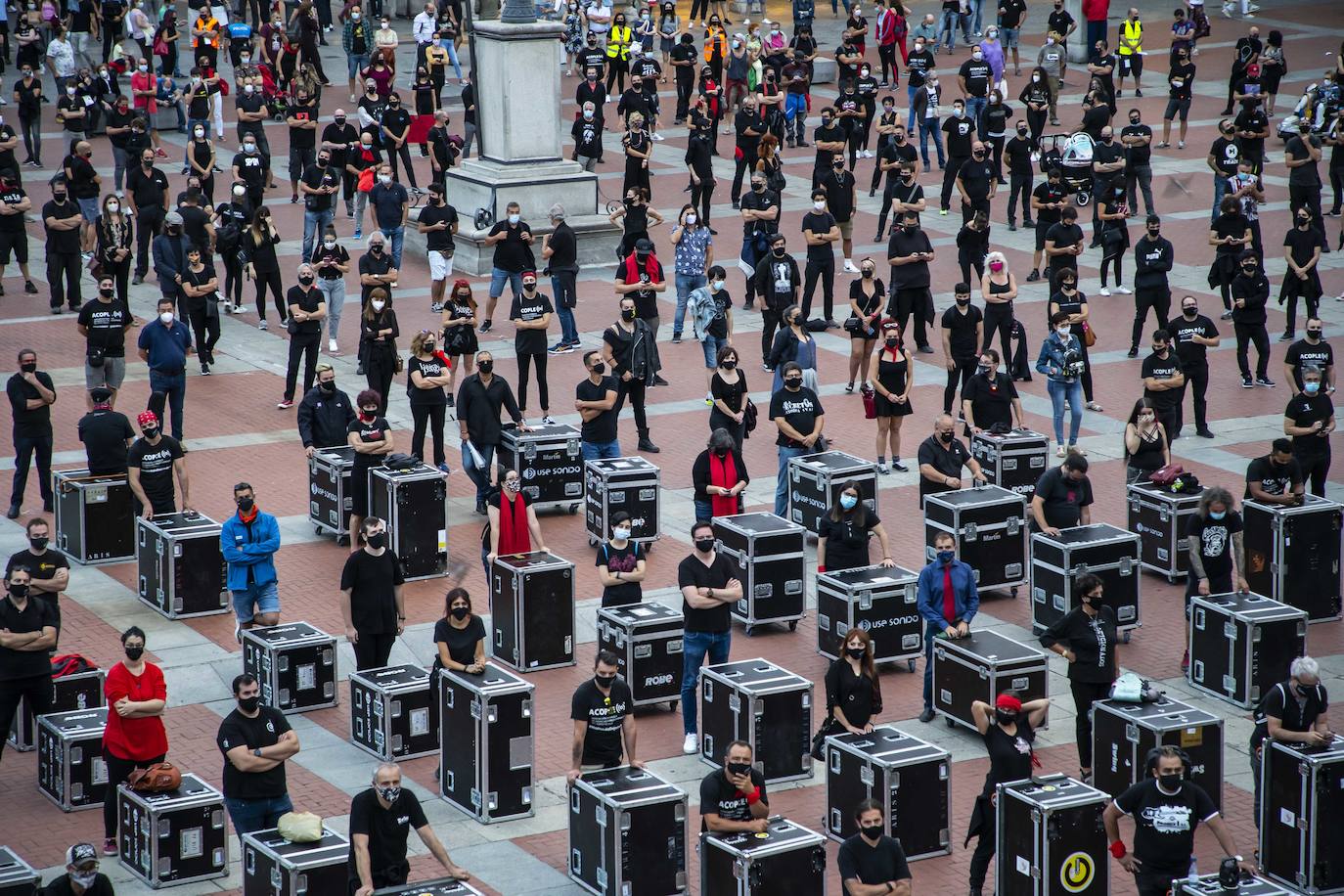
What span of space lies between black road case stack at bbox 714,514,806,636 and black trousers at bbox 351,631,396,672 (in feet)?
10.9

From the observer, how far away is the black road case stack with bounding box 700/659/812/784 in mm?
14125

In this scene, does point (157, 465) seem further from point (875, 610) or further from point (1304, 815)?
point (1304, 815)

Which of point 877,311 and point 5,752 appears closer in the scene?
point 5,752

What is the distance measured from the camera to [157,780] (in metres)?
12.9

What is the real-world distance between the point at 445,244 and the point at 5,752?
13598 millimetres

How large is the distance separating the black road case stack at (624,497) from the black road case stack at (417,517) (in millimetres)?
1507

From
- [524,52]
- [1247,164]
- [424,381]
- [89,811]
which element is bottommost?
[89,811]

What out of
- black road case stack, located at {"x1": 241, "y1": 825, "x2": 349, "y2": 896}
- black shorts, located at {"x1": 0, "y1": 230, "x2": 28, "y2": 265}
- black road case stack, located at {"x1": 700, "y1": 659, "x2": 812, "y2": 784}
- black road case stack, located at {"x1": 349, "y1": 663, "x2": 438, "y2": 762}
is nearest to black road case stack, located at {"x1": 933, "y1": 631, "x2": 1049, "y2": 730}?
black road case stack, located at {"x1": 700, "y1": 659, "x2": 812, "y2": 784}

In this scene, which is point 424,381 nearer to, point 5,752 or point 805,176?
point 5,752

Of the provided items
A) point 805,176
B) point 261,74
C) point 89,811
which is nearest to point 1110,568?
point 89,811

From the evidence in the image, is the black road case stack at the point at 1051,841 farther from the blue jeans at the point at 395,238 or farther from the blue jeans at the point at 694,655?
the blue jeans at the point at 395,238

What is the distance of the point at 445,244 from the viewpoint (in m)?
27.4

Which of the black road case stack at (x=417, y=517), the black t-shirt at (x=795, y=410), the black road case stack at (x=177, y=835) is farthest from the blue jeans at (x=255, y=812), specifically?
the black t-shirt at (x=795, y=410)

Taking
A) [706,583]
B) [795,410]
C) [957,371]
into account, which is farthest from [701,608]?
[957,371]
